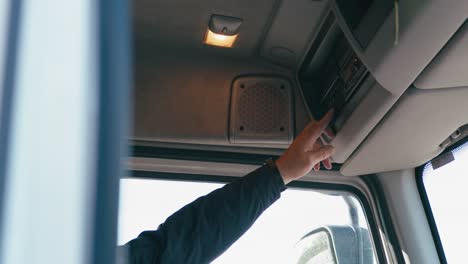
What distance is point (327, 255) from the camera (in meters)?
2.59

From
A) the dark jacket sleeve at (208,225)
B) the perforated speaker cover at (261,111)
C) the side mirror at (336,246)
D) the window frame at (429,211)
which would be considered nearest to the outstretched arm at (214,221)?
the dark jacket sleeve at (208,225)

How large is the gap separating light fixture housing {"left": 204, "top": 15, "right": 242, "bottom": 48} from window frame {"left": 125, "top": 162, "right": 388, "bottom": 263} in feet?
1.89

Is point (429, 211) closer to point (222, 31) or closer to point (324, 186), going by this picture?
point (324, 186)

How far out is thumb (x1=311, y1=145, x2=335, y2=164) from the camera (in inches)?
86.8

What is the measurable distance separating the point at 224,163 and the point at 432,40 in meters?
1.21

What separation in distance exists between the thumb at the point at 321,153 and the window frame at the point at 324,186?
0.44 meters

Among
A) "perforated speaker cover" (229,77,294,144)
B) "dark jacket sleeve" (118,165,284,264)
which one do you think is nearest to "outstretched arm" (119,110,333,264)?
"dark jacket sleeve" (118,165,284,264)

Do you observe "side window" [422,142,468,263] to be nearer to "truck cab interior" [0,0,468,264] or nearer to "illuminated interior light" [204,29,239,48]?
"truck cab interior" [0,0,468,264]

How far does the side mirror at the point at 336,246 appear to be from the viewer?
256 centimetres

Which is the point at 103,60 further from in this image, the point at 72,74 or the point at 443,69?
the point at 443,69

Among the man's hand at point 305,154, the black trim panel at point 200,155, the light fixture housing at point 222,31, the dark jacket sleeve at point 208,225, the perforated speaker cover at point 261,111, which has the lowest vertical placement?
the dark jacket sleeve at point 208,225

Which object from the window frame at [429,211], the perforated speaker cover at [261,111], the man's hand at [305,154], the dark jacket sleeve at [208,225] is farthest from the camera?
the perforated speaker cover at [261,111]

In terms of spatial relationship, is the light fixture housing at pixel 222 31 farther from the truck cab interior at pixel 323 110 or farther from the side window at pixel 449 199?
the side window at pixel 449 199

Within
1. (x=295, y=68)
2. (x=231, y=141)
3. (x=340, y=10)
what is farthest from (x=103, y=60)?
(x=295, y=68)
